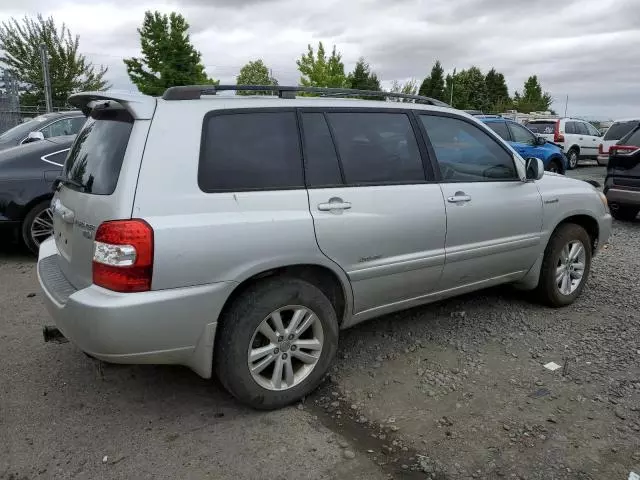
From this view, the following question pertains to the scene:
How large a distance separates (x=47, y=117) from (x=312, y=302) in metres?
8.37

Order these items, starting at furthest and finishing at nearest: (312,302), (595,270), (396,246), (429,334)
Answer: (595,270) < (429,334) < (396,246) < (312,302)

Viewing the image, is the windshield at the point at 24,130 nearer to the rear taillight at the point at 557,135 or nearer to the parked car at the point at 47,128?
the parked car at the point at 47,128

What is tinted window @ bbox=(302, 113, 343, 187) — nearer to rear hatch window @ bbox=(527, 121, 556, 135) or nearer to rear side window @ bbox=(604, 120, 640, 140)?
rear side window @ bbox=(604, 120, 640, 140)

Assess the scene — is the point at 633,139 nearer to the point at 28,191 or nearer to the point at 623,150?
the point at 623,150

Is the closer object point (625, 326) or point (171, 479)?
point (171, 479)

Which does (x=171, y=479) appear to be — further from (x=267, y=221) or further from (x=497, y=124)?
(x=497, y=124)

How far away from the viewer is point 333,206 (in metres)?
3.11

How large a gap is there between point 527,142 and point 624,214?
5.13 meters

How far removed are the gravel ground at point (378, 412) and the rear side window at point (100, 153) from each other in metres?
1.30

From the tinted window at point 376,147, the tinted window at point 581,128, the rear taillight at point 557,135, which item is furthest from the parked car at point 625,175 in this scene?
the tinted window at point 581,128

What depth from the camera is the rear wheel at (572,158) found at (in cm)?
1923

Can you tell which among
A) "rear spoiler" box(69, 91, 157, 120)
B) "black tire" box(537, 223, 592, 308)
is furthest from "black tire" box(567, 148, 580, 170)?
"rear spoiler" box(69, 91, 157, 120)

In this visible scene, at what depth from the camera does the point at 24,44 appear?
32.2 m

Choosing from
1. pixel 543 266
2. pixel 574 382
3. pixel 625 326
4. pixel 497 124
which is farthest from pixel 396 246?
pixel 497 124
